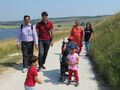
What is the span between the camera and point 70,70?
472 inches

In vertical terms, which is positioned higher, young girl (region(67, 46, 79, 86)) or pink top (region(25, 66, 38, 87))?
pink top (region(25, 66, 38, 87))

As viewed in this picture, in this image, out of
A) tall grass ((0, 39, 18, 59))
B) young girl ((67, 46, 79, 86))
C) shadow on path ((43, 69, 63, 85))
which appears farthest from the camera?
tall grass ((0, 39, 18, 59))

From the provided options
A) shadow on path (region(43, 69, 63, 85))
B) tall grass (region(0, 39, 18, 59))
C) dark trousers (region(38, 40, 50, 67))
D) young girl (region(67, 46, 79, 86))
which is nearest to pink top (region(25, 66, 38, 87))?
young girl (region(67, 46, 79, 86))

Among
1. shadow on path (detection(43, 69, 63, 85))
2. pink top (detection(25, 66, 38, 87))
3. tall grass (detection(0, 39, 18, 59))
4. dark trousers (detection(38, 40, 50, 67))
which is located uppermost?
pink top (detection(25, 66, 38, 87))

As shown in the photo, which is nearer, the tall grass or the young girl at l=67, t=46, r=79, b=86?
the young girl at l=67, t=46, r=79, b=86

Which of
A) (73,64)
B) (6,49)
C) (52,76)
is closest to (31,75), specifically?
(73,64)

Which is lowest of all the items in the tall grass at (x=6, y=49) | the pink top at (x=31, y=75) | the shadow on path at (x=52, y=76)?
the tall grass at (x=6, y=49)

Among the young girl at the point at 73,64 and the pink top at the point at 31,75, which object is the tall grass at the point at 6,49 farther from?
the pink top at the point at 31,75

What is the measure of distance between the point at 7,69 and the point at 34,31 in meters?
1.91

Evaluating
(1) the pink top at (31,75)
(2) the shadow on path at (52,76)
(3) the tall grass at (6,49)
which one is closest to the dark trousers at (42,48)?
(2) the shadow on path at (52,76)

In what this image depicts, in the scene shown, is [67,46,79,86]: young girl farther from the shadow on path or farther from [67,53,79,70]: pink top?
the shadow on path

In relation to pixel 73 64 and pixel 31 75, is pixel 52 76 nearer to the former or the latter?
pixel 73 64

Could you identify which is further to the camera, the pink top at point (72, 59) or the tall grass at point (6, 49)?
the tall grass at point (6, 49)

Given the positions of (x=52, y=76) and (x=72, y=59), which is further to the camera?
(x=52, y=76)
